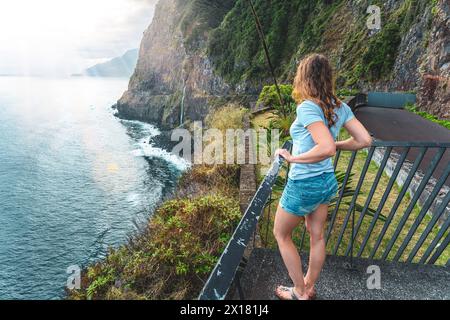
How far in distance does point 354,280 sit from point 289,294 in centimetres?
77

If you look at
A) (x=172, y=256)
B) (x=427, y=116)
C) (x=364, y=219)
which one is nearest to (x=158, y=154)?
(x=427, y=116)

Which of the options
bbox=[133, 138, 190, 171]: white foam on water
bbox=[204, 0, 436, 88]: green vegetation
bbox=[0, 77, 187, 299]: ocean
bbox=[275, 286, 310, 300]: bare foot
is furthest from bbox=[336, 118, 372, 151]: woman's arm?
bbox=[133, 138, 190, 171]: white foam on water

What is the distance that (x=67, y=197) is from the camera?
3238 cm

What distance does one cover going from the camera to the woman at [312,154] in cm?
218

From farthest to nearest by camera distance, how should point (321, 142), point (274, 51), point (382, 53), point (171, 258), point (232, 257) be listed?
point (274, 51) → point (382, 53) → point (171, 258) → point (321, 142) → point (232, 257)

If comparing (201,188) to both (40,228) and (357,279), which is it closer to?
(357,279)

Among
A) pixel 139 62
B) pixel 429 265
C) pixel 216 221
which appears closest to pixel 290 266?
pixel 429 265

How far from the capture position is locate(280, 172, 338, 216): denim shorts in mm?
2359

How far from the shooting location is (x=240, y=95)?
52219 millimetres

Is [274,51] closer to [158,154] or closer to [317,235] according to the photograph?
[158,154]

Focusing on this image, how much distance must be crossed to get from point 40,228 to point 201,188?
2468 centimetres

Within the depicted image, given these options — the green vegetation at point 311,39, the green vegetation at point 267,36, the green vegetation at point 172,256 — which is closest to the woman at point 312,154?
the green vegetation at point 172,256

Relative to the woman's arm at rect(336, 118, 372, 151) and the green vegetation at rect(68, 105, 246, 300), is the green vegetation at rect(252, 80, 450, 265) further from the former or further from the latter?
the woman's arm at rect(336, 118, 372, 151)

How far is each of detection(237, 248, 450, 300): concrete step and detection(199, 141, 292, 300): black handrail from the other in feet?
3.48
